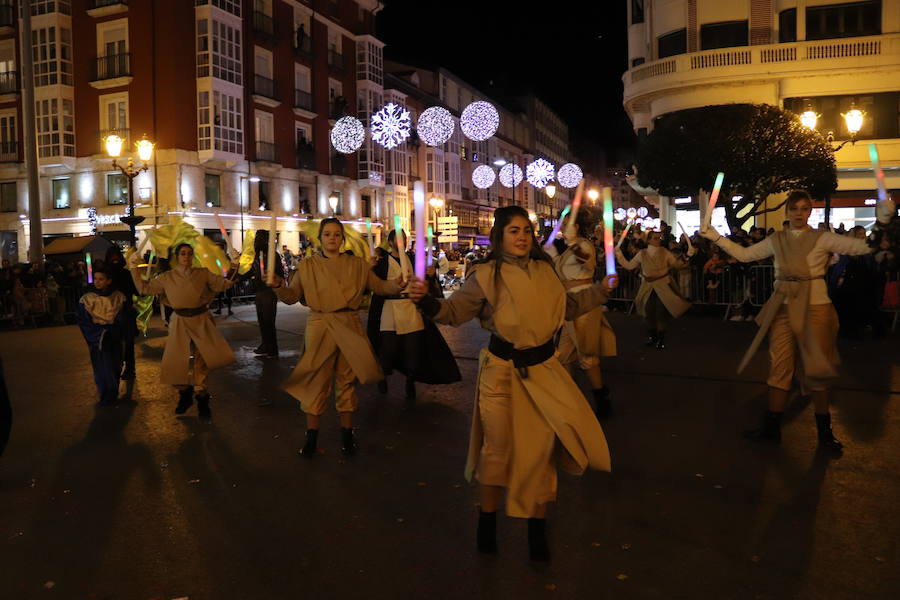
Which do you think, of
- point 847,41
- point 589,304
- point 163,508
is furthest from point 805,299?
point 847,41

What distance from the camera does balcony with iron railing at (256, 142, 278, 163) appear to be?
39.4 meters

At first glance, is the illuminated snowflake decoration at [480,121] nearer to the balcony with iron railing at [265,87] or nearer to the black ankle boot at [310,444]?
the black ankle boot at [310,444]

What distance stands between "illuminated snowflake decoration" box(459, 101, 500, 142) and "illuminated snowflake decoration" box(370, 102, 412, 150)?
1.35 metres

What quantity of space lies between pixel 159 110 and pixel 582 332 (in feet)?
106

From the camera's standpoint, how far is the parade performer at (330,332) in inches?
237

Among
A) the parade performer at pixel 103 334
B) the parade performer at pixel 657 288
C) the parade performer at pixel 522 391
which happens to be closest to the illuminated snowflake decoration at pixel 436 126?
the parade performer at pixel 657 288

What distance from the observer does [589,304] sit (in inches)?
174

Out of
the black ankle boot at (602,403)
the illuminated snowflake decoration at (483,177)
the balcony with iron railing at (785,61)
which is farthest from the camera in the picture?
the balcony with iron railing at (785,61)

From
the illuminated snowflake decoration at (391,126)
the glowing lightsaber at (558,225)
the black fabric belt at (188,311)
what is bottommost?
the black fabric belt at (188,311)

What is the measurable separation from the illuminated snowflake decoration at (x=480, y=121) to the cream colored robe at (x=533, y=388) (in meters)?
12.6

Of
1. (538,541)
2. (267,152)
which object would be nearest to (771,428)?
(538,541)

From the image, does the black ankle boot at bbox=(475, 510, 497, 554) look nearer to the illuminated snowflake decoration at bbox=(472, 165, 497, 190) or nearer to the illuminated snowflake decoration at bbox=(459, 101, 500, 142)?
the illuminated snowflake decoration at bbox=(459, 101, 500, 142)

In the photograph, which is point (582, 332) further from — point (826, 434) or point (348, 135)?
point (348, 135)

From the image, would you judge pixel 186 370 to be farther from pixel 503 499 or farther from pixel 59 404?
pixel 503 499
